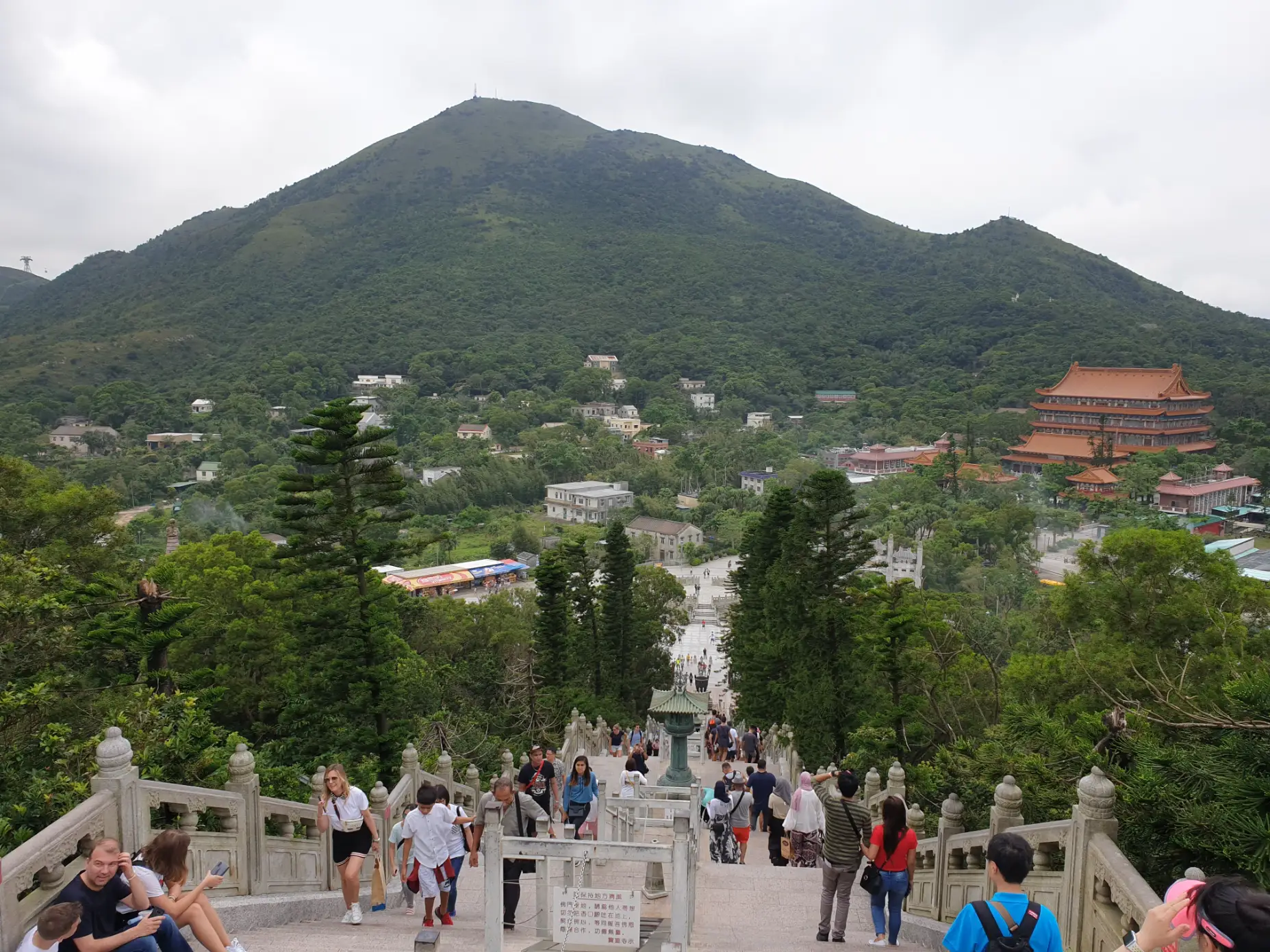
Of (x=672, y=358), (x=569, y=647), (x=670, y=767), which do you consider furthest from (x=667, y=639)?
(x=672, y=358)

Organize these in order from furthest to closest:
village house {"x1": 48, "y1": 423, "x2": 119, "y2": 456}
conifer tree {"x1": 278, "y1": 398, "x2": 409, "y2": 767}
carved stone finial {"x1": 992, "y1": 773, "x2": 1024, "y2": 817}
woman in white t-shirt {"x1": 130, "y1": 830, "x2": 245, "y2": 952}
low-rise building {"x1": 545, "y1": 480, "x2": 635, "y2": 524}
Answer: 1. village house {"x1": 48, "y1": 423, "x2": 119, "y2": 456}
2. low-rise building {"x1": 545, "y1": 480, "x2": 635, "y2": 524}
3. conifer tree {"x1": 278, "y1": 398, "x2": 409, "y2": 767}
4. carved stone finial {"x1": 992, "y1": 773, "x2": 1024, "y2": 817}
5. woman in white t-shirt {"x1": 130, "y1": 830, "x2": 245, "y2": 952}

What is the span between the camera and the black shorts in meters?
5.50

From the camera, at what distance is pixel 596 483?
6681 centimetres

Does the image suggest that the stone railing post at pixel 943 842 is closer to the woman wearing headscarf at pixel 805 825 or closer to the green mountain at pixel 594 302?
the woman wearing headscarf at pixel 805 825

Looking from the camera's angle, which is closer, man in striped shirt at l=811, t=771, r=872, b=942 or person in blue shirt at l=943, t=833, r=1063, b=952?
person in blue shirt at l=943, t=833, r=1063, b=952

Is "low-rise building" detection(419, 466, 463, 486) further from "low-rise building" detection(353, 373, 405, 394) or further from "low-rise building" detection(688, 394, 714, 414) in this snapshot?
"low-rise building" detection(688, 394, 714, 414)

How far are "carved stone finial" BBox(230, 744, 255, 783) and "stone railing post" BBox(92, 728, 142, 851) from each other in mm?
934

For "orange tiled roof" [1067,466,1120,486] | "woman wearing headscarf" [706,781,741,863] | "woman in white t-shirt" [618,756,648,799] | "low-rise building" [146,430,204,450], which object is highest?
"low-rise building" [146,430,204,450]

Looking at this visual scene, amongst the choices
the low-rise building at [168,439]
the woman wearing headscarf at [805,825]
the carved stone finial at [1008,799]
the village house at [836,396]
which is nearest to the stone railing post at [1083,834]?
the carved stone finial at [1008,799]

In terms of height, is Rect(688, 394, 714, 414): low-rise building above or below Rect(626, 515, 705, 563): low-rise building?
above

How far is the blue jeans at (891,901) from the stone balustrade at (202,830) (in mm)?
3793

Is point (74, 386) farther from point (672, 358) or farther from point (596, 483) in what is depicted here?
point (672, 358)

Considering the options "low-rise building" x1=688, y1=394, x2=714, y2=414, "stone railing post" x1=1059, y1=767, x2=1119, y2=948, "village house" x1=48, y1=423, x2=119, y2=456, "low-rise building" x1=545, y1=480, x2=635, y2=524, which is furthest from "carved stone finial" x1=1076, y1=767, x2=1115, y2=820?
"low-rise building" x1=688, y1=394, x2=714, y2=414

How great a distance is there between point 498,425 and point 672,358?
41056 millimetres
